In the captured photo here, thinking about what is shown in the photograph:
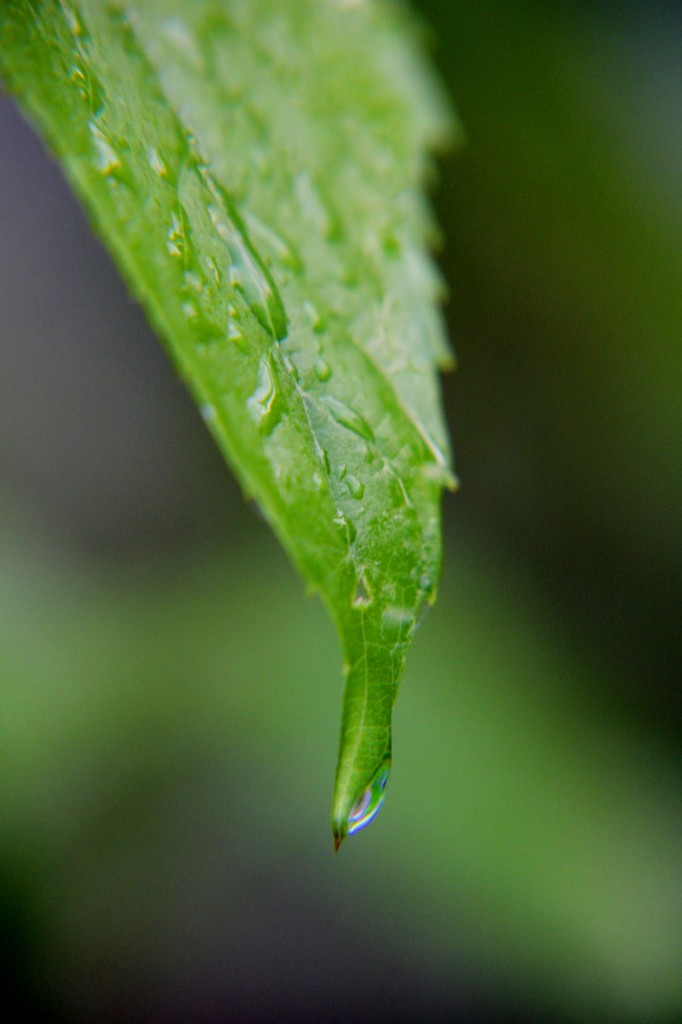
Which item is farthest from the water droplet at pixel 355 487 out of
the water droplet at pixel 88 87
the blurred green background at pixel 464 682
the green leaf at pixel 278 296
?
the blurred green background at pixel 464 682

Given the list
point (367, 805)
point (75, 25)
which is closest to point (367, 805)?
point (367, 805)

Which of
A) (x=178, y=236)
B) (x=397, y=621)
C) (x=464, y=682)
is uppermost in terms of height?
(x=178, y=236)

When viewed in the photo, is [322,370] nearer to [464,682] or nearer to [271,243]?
[271,243]

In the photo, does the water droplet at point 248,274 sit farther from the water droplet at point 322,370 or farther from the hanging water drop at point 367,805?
the hanging water drop at point 367,805

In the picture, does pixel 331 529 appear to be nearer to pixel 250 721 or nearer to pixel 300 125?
pixel 300 125

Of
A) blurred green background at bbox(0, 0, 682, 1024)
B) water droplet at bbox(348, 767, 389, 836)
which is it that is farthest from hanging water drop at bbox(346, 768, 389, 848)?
blurred green background at bbox(0, 0, 682, 1024)

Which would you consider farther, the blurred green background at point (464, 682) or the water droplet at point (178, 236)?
the blurred green background at point (464, 682)
